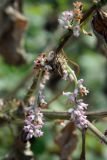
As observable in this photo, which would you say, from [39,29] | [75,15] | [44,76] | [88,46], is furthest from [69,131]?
[88,46]

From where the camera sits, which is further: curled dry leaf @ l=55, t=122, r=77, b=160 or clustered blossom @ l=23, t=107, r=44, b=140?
curled dry leaf @ l=55, t=122, r=77, b=160

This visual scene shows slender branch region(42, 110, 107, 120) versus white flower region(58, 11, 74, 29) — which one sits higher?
white flower region(58, 11, 74, 29)

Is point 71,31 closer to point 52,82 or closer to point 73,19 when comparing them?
point 73,19

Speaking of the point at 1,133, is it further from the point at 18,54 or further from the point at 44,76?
the point at 44,76

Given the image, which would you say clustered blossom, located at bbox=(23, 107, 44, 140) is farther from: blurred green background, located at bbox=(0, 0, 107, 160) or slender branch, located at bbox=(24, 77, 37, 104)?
blurred green background, located at bbox=(0, 0, 107, 160)

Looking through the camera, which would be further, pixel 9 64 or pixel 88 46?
pixel 88 46

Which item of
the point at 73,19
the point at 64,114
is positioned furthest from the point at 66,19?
the point at 64,114

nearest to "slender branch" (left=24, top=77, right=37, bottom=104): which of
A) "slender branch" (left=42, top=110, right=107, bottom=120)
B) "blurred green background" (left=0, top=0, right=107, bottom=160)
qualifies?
"slender branch" (left=42, top=110, right=107, bottom=120)
